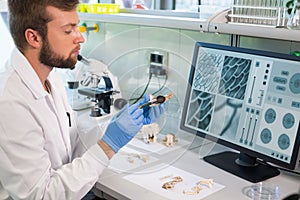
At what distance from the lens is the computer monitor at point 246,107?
1.31 m

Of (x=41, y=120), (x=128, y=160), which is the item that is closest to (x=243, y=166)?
(x=128, y=160)

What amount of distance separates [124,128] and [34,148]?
0.31 m

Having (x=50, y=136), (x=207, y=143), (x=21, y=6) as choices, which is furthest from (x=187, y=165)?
(x=21, y=6)

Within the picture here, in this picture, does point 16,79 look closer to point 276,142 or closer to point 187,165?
point 187,165

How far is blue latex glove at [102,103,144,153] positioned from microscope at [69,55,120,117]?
1.54 feet

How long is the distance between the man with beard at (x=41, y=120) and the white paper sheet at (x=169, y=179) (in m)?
0.15

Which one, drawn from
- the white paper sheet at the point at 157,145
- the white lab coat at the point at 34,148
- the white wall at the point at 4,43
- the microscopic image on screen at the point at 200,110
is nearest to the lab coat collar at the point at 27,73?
the white lab coat at the point at 34,148

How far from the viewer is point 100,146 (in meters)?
1.34

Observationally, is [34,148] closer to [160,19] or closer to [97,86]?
[97,86]

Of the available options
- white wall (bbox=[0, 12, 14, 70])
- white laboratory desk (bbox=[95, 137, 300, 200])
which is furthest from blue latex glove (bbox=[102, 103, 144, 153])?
white wall (bbox=[0, 12, 14, 70])

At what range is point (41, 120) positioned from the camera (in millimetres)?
1294

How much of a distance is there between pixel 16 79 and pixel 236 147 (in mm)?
836

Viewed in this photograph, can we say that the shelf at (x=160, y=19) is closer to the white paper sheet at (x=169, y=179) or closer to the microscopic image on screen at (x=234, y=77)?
the microscopic image on screen at (x=234, y=77)

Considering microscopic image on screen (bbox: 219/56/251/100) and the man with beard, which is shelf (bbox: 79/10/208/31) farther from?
the man with beard
